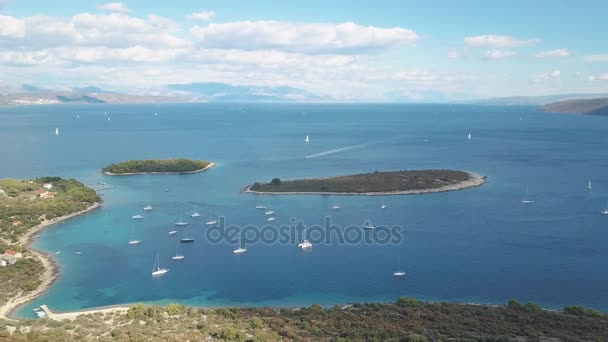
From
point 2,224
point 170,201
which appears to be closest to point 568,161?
point 170,201

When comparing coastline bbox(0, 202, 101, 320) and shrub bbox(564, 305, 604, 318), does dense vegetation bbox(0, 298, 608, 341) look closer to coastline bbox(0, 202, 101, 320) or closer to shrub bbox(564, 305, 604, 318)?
shrub bbox(564, 305, 604, 318)

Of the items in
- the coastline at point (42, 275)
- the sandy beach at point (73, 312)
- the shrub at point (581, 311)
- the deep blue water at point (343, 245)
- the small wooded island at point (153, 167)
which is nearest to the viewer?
the sandy beach at point (73, 312)

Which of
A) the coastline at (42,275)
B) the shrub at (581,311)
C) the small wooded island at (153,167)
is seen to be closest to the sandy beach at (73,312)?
the coastline at (42,275)

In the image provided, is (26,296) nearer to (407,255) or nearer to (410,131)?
(407,255)

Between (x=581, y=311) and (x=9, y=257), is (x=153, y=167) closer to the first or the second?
(x=9, y=257)

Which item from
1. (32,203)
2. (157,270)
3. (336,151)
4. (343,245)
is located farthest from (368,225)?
(336,151)

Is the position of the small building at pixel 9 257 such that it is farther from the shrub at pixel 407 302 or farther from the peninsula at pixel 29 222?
the shrub at pixel 407 302
